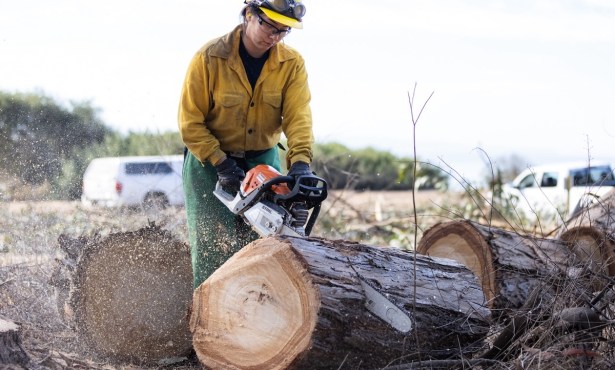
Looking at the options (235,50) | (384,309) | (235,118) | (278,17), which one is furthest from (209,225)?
(384,309)

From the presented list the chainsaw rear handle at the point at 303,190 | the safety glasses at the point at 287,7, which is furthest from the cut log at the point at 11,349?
the safety glasses at the point at 287,7

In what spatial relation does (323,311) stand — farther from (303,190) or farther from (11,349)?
(11,349)

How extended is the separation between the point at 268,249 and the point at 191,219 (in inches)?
50.6

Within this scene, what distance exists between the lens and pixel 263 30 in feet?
15.6

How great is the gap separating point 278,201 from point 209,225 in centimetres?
76

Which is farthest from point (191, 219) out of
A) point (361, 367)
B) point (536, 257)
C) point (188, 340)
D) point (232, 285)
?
point (536, 257)

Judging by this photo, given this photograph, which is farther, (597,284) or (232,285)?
(597,284)

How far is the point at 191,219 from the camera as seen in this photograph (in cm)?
512

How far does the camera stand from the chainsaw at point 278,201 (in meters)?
4.40

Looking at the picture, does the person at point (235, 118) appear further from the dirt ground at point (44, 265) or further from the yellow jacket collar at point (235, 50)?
the dirt ground at point (44, 265)

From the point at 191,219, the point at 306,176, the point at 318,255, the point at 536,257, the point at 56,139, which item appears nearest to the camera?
the point at 318,255

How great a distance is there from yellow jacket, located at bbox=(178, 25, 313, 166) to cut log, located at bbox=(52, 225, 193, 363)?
913 mm

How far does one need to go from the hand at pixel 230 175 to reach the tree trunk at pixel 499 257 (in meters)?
1.66

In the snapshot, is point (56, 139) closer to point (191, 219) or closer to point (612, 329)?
point (191, 219)
